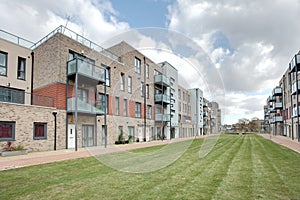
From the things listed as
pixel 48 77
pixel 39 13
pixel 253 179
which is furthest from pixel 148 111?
pixel 253 179

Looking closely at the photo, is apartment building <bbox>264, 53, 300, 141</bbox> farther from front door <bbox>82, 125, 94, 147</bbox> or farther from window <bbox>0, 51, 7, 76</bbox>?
window <bbox>0, 51, 7, 76</bbox>

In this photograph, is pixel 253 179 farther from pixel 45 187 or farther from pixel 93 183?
pixel 45 187

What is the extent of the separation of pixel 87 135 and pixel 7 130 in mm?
5768

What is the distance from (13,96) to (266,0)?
1601cm

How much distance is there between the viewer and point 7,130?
11.8 meters

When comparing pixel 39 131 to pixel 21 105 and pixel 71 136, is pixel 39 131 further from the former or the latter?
pixel 71 136

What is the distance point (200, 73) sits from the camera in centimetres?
500

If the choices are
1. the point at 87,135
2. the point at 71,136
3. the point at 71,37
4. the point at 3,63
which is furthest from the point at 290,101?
the point at 3,63

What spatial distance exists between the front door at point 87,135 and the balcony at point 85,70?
372 centimetres

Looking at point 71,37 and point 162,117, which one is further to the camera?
point 162,117

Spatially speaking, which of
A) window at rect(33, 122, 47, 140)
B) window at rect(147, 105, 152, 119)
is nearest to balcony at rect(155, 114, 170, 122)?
window at rect(147, 105, 152, 119)

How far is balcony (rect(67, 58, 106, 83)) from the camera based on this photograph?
14.9 m

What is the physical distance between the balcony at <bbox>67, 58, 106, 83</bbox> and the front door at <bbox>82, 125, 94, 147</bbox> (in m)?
3.72

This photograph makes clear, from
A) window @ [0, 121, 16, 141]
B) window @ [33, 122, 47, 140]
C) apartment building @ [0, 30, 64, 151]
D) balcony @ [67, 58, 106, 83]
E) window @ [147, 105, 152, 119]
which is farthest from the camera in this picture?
window @ [147, 105, 152, 119]
